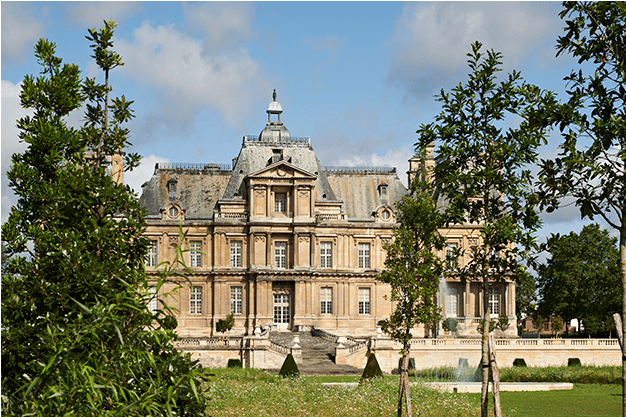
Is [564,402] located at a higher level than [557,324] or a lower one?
lower

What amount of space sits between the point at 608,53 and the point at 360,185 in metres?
43.2

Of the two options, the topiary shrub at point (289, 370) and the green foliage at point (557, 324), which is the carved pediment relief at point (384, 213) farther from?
the topiary shrub at point (289, 370)

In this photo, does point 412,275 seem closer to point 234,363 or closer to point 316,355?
point 234,363

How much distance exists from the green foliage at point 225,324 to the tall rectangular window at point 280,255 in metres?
4.82

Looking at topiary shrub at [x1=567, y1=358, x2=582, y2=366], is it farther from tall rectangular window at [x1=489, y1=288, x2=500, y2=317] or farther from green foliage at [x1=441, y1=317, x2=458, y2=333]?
tall rectangular window at [x1=489, y1=288, x2=500, y2=317]

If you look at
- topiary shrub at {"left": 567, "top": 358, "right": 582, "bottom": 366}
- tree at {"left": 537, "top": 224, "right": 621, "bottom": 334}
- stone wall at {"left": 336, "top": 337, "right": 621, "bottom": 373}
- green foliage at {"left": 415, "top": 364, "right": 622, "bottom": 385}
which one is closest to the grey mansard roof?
stone wall at {"left": 336, "top": 337, "right": 621, "bottom": 373}

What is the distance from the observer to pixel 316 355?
133 ft

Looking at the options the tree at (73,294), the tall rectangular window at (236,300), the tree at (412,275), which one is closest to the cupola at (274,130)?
the tall rectangular window at (236,300)

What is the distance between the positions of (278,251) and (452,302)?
1256 centimetres

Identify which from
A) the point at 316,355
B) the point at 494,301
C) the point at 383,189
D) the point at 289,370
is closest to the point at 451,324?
the point at 494,301

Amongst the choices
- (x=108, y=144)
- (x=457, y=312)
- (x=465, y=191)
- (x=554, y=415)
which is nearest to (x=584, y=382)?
(x=554, y=415)

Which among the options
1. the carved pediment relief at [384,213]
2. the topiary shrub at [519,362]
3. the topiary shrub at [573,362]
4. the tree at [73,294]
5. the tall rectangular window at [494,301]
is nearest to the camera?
the tree at [73,294]

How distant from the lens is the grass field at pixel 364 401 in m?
20.6

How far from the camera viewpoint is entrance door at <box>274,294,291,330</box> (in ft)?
165
